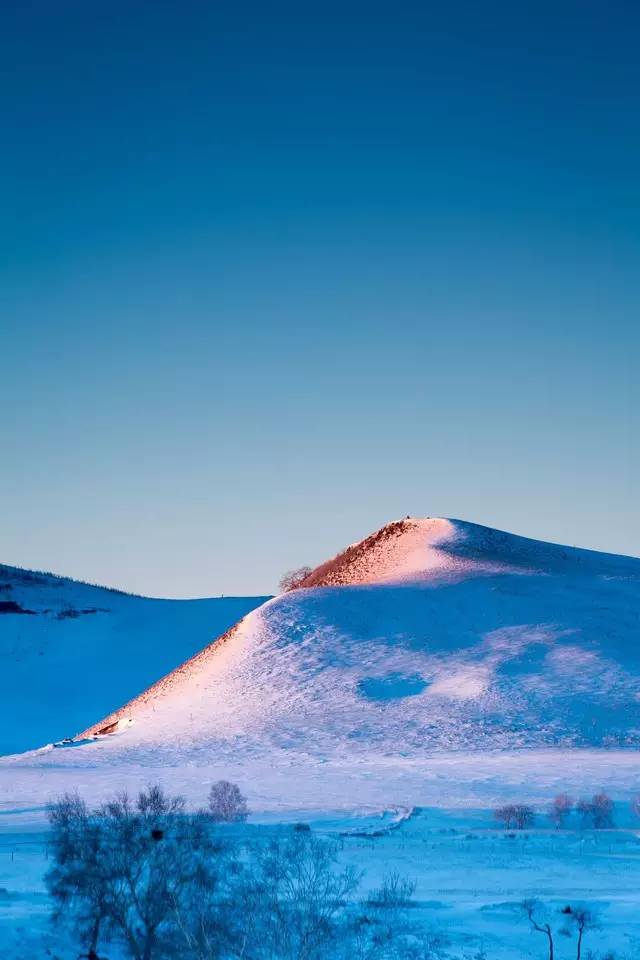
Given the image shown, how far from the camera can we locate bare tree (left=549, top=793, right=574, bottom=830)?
30.1 meters

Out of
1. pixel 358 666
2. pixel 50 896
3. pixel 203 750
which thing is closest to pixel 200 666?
pixel 358 666

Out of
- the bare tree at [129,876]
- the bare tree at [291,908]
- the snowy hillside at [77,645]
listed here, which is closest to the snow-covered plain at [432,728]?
the bare tree at [129,876]

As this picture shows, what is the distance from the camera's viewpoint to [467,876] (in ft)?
81.4

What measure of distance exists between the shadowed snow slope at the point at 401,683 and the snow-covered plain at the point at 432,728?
129 mm

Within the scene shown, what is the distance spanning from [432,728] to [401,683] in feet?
17.3

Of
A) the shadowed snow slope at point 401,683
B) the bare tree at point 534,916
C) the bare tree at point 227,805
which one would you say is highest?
the shadowed snow slope at point 401,683

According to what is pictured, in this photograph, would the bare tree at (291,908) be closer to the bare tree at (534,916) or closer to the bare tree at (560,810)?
the bare tree at (534,916)

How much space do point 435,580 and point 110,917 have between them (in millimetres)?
42877

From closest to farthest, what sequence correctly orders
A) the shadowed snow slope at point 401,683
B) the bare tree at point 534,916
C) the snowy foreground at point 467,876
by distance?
the snowy foreground at point 467,876 < the bare tree at point 534,916 < the shadowed snow slope at point 401,683

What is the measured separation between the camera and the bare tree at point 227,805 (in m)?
29.3

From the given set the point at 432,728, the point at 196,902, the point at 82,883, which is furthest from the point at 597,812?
the point at 82,883

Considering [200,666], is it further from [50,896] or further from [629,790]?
[50,896]

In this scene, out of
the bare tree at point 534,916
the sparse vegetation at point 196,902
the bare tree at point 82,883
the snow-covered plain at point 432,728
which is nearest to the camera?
the sparse vegetation at point 196,902

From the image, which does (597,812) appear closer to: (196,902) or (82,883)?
(196,902)
